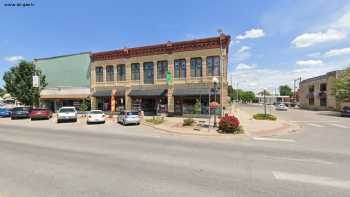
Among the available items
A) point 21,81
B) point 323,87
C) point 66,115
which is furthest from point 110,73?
point 323,87

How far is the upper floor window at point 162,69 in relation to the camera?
87.1ft

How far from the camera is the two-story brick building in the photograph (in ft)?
79.1

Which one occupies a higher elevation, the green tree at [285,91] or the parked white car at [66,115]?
the green tree at [285,91]

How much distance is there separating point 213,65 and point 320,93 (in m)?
39.1

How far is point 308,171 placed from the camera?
6152mm

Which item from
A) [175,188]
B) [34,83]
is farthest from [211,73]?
[34,83]

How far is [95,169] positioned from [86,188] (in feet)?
5.01

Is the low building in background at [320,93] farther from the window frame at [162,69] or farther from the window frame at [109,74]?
the window frame at [109,74]

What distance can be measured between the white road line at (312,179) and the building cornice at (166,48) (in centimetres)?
1905

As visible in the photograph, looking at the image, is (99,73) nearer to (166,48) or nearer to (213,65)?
(166,48)

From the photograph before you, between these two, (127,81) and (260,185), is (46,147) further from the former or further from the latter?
(127,81)

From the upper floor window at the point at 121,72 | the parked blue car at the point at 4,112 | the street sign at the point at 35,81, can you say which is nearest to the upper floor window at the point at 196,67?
the upper floor window at the point at 121,72

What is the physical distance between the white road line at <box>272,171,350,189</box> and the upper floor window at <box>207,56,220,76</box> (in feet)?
61.3

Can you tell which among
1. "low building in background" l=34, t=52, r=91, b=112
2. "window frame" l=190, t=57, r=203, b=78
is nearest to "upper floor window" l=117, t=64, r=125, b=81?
"low building in background" l=34, t=52, r=91, b=112
